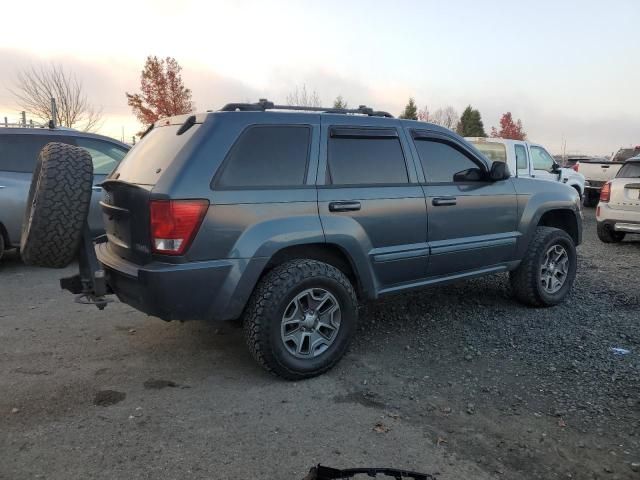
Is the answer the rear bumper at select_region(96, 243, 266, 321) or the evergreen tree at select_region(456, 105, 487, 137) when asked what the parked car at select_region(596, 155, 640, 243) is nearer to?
the rear bumper at select_region(96, 243, 266, 321)

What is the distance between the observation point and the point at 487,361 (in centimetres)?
405

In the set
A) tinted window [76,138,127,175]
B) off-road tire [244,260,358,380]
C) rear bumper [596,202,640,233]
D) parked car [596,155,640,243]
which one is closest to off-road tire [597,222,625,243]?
parked car [596,155,640,243]

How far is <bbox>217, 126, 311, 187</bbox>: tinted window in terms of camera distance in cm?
347

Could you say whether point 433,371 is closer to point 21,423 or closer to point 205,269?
point 205,269

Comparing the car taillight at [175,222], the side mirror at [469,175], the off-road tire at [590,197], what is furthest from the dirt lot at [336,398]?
the off-road tire at [590,197]

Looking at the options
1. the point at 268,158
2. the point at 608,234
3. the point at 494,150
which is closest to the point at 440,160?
the point at 268,158

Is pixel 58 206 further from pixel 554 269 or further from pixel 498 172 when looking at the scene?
pixel 554 269

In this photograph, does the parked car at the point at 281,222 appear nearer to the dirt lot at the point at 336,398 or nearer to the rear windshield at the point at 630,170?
the dirt lot at the point at 336,398

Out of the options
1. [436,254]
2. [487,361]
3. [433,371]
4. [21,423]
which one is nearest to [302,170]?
[436,254]

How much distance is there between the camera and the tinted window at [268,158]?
3475 millimetres

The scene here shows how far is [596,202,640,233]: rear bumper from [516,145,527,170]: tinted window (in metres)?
3.06

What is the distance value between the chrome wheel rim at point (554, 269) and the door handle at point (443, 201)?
1.47m

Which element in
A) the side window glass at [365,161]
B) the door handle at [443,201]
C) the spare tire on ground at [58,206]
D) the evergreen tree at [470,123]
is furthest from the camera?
the evergreen tree at [470,123]

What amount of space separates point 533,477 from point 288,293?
1.76m
